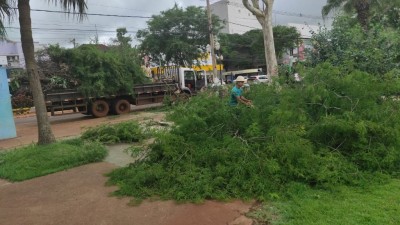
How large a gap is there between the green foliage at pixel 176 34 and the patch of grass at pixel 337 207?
89.5ft

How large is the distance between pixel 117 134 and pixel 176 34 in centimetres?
2392

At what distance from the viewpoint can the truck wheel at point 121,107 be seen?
1835 cm

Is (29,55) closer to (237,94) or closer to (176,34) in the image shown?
(237,94)

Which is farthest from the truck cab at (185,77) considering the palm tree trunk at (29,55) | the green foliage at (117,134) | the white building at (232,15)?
the white building at (232,15)

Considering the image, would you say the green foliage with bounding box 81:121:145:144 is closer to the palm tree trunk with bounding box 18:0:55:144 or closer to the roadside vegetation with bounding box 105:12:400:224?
the palm tree trunk with bounding box 18:0:55:144

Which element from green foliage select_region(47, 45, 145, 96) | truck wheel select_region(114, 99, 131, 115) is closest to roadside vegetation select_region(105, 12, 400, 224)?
green foliage select_region(47, 45, 145, 96)

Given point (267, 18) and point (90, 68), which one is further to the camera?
point (90, 68)

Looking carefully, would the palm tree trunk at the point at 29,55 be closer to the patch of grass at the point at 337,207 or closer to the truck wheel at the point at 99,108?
the patch of grass at the point at 337,207

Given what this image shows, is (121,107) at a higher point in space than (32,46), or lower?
lower

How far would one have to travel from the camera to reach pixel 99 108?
17.9 m

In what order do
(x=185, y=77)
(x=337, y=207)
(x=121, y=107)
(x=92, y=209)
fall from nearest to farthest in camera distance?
(x=337, y=207) → (x=92, y=209) → (x=121, y=107) → (x=185, y=77)

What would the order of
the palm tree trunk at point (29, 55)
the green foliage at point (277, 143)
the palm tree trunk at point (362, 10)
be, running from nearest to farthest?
the green foliage at point (277, 143)
the palm tree trunk at point (29, 55)
the palm tree trunk at point (362, 10)

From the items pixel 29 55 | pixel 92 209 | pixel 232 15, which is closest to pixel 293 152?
pixel 92 209

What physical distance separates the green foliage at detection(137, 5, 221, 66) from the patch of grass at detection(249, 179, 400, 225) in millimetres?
27271
